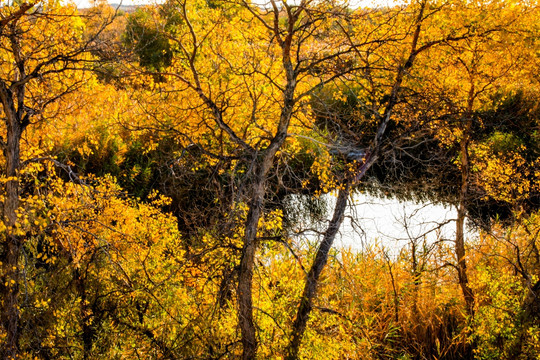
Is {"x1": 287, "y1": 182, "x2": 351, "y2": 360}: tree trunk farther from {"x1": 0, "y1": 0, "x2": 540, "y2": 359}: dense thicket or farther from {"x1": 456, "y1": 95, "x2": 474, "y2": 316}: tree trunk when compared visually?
{"x1": 456, "y1": 95, "x2": 474, "y2": 316}: tree trunk

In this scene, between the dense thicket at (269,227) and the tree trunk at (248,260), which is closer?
the tree trunk at (248,260)

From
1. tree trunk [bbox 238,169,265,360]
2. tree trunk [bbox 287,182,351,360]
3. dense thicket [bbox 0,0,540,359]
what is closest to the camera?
tree trunk [bbox 238,169,265,360]

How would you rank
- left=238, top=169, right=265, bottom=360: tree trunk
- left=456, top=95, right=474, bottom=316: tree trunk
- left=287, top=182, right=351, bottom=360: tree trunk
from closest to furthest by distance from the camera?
left=238, top=169, right=265, bottom=360: tree trunk < left=287, top=182, right=351, bottom=360: tree trunk < left=456, top=95, right=474, bottom=316: tree trunk

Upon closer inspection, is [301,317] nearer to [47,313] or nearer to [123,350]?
[123,350]

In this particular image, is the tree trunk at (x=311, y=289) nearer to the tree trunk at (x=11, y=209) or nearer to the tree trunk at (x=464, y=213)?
the tree trunk at (x=464, y=213)

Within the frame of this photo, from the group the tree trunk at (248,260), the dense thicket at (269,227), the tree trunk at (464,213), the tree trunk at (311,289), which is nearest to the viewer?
the tree trunk at (248,260)

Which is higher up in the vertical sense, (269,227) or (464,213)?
(464,213)

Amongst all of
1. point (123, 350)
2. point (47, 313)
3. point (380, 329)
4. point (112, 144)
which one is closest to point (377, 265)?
point (380, 329)

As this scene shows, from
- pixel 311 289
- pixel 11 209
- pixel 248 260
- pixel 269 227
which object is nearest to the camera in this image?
pixel 248 260

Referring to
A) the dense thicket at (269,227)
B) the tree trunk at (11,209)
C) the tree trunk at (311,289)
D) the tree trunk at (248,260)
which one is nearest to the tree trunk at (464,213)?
the dense thicket at (269,227)

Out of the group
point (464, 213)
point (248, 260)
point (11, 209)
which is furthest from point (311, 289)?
point (11, 209)

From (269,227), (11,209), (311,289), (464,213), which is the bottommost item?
(311,289)

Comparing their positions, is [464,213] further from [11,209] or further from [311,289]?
[11,209]

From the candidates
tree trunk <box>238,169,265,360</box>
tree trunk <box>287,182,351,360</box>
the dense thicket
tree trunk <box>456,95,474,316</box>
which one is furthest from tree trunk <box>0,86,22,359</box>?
tree trunk <box>456,95,474,316</box>
